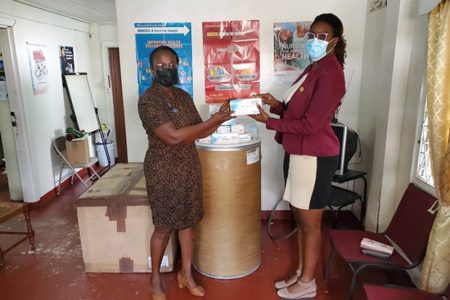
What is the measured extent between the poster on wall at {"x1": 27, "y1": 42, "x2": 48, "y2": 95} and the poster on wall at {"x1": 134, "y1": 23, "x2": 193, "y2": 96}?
59.5 inches

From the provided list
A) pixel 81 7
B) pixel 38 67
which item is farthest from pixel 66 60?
pixel 81 7

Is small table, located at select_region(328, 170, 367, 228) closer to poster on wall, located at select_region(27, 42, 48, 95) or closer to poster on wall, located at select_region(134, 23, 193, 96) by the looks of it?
poster on wall, located at select_region(134, 23, 193, 96)

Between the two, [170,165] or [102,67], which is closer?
[170,165]

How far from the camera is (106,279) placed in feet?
7.73

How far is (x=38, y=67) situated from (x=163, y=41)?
180cm

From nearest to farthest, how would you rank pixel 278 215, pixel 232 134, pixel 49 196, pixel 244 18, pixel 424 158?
1. pixel 424 158
2. pixel 232 134
3. pixel 244 18
4. pixel 278 215
5. pixel 49 196

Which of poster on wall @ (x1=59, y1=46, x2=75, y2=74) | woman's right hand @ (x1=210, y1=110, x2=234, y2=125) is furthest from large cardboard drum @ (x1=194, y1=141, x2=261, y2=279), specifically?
poster on wall @ (x1=59, y1=46, x2=75, y2=74)

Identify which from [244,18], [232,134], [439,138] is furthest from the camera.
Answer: [244,18]

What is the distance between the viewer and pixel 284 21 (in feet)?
9.34

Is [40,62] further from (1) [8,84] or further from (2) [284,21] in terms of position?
(2) [284,21]

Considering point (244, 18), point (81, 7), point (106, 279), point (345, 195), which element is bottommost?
point (106, 279)

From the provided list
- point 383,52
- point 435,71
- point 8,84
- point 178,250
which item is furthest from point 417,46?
point 8,84

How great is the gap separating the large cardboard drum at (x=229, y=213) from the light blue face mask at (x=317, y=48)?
67 centimetres

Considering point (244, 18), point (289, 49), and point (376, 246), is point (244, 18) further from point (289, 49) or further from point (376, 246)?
point (376, 246)
